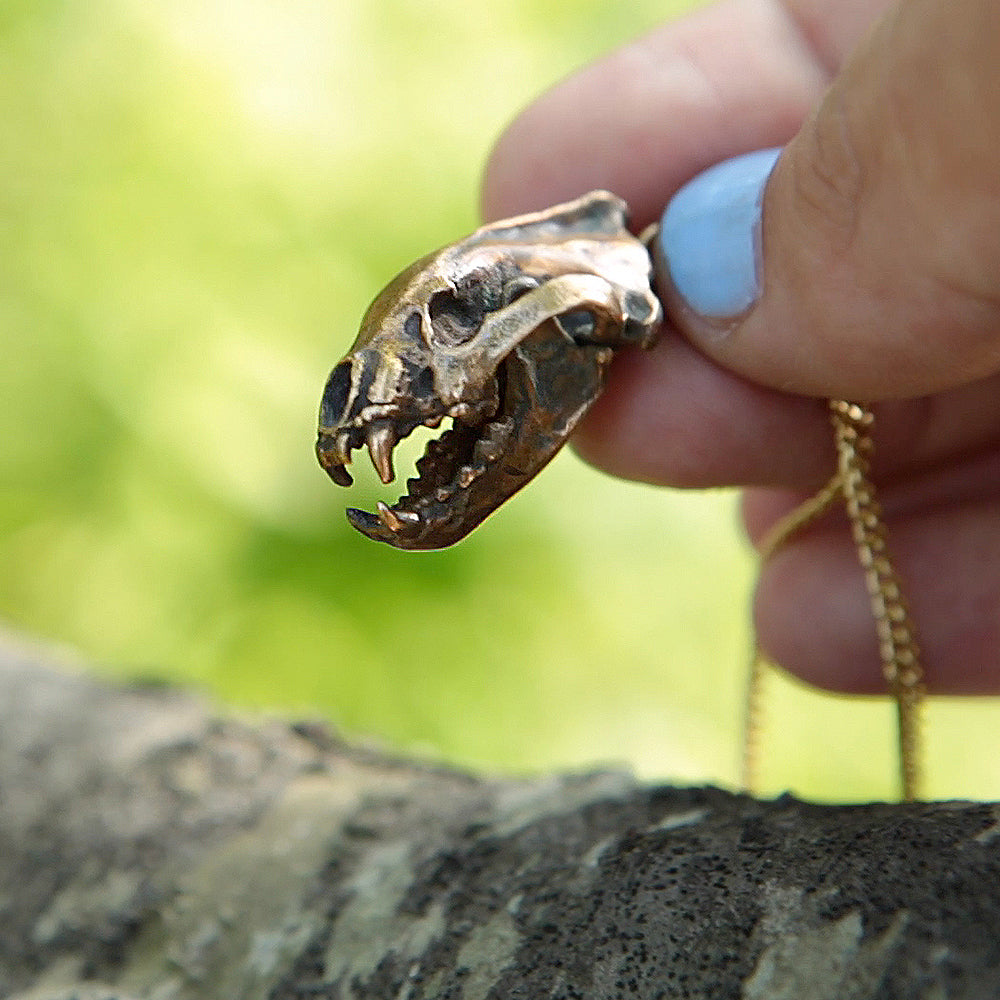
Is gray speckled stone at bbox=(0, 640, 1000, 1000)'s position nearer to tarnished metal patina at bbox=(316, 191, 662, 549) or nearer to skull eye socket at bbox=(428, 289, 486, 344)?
tarnished metal patina at bbox=(316, 191, 662, 549)

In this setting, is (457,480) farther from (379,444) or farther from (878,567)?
(878,567)

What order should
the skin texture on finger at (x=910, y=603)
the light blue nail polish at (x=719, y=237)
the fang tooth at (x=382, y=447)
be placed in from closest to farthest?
the fang tooth at (x=382, y=447) → the light blue nail polish at (x=719, y=237) → the skin texture on finger at (x=910, y=603)

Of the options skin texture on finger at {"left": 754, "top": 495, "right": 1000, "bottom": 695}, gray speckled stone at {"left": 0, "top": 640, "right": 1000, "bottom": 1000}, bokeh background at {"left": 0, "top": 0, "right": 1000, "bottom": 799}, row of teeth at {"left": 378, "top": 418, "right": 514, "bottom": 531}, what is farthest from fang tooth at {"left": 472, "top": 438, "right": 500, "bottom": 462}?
bokeh background at {"left": 0, "top": 0, "right": 1000, "bottom": 799}

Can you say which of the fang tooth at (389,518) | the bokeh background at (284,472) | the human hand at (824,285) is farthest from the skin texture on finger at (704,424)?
the bokeh background at (284,472)

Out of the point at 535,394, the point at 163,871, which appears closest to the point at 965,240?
the point at 535,394

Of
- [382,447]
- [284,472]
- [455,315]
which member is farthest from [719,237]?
[284,472]

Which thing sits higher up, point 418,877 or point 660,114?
point 660,114

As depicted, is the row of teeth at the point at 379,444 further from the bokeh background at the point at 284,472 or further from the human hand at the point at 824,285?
the bokeh background at the point at 284,472
